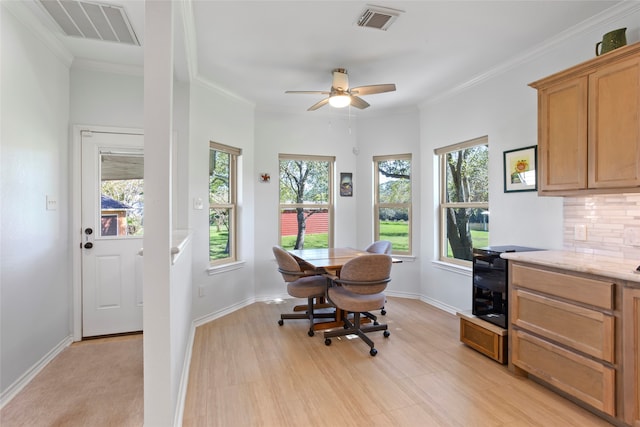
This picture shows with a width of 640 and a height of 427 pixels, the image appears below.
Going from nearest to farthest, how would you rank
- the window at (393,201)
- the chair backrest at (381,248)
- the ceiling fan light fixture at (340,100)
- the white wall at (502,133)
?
the white wall at (502,133) → the ceiling fan light fixture at (340,100) → the chair backrest at (381,248) → the window at (393,201)

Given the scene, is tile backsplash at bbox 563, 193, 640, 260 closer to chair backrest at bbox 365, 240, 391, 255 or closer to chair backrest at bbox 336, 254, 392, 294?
chair backrest at bbox 336, 254, 392, 294

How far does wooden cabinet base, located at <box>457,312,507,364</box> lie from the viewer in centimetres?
257

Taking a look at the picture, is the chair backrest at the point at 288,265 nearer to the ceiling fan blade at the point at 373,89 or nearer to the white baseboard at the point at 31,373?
the ceiling fan blade at the point at 373,89

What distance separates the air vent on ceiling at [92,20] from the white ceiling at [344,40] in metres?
0.08

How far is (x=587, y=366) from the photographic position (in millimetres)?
1937

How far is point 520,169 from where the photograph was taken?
3.06 m

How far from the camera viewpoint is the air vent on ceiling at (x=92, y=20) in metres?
2.22

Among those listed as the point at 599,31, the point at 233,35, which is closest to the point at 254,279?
the point at 233,35

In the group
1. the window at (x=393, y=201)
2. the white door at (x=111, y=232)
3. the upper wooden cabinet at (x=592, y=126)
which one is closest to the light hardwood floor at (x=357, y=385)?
the white door at (x=111, y=232)

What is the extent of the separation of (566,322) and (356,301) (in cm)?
150

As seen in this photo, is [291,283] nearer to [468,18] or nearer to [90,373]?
[90,373]

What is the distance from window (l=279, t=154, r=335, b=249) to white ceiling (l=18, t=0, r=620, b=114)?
4.13ft

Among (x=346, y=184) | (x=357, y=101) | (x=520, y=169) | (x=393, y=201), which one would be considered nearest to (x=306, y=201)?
(x=346, y=184)

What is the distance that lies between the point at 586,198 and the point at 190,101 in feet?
12.1
